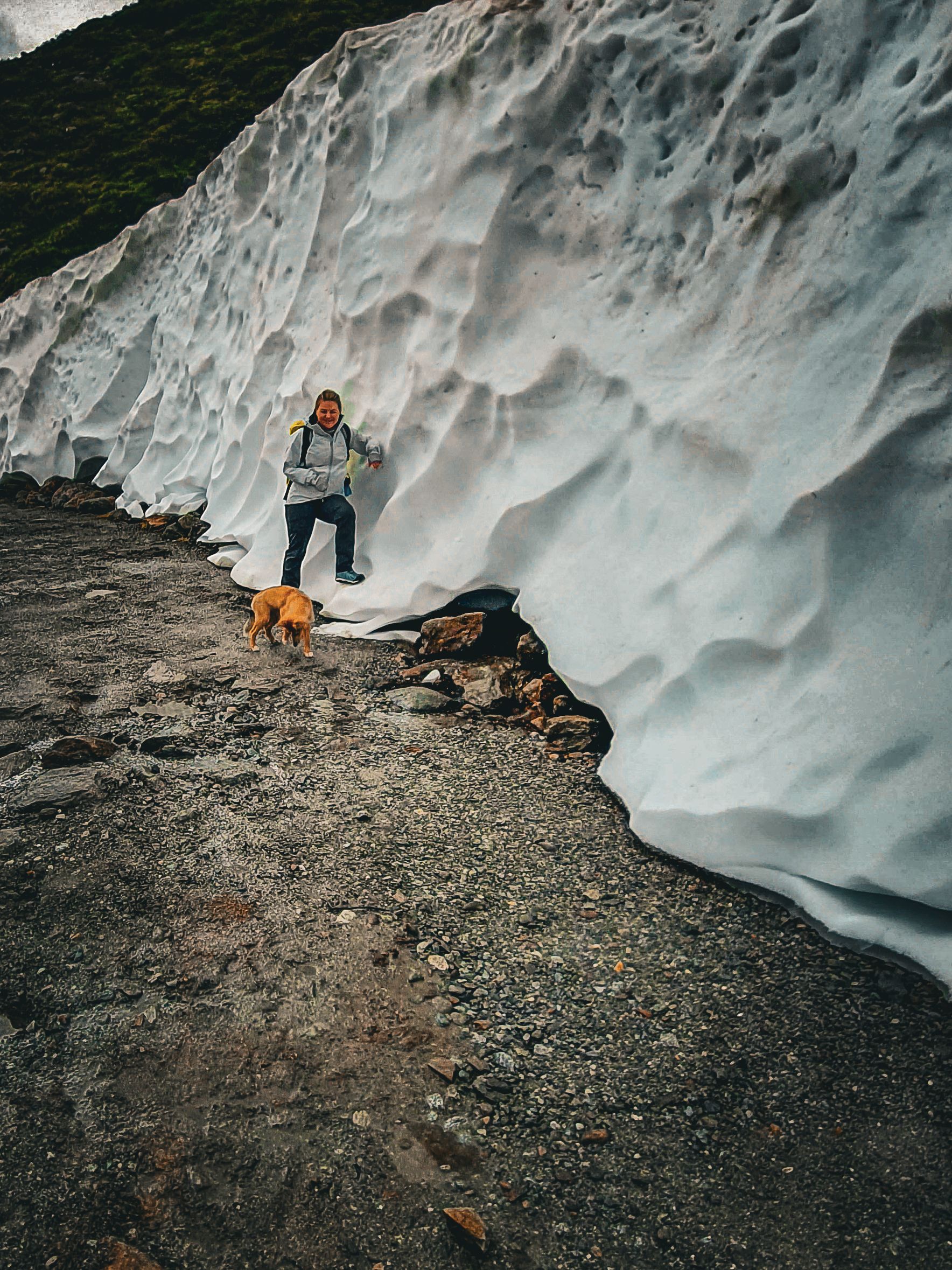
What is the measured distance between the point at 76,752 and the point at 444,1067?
2.06 meters

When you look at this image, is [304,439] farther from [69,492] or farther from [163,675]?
[69,492]

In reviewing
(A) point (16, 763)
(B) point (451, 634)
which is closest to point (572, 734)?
(B) point (451, 634)

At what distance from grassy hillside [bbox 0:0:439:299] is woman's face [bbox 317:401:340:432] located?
953 centimetres

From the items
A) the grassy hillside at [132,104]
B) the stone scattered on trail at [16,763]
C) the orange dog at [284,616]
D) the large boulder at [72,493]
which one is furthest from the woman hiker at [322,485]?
the grassy hillside at [132,104]

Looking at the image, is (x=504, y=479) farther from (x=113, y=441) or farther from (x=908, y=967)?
(x=113, y=441)

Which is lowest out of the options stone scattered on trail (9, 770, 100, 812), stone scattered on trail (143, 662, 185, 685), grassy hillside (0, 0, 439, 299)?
stone scattered on trail (9, 770, 100, 812)

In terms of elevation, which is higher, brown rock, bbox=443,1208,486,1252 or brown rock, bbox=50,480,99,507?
brown rock, bbox=50,480,99,507

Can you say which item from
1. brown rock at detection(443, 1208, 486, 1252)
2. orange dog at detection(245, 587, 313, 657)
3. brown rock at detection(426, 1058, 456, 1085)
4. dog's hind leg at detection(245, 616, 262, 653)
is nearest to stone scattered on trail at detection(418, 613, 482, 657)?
orange dog at detection(245, 587, 313, 657)

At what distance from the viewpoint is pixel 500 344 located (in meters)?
4.80

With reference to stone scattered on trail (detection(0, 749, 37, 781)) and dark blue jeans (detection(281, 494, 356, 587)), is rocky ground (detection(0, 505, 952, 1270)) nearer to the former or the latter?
stone scattered on trail (detection(0, 749, 37, 781))

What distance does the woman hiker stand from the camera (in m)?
5.22

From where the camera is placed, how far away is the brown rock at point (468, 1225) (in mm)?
1605

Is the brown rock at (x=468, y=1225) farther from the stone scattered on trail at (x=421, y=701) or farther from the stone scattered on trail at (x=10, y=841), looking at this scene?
the stone scattered on trail at (x=421, y=701)

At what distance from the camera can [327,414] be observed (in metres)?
5.10
